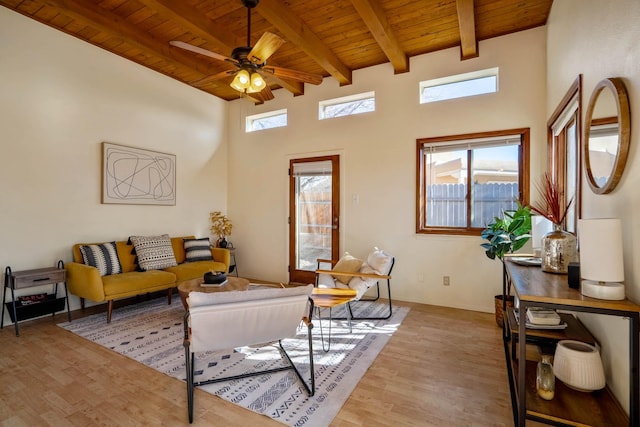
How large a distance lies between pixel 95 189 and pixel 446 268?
15.5ft

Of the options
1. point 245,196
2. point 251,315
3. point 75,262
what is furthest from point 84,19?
point 251,315

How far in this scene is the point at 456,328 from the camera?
3.29 metres

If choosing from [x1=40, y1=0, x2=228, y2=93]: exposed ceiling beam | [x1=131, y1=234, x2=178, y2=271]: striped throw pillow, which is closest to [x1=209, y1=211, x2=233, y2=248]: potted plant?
[x1=131, y1=234, x2=178, y2=271]: striped throw pillow

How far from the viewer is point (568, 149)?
2.77 metres

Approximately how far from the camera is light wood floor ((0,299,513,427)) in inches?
73.3

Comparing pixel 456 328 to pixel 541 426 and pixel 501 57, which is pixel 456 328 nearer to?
pixel 541 426

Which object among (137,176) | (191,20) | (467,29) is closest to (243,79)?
(191,20)

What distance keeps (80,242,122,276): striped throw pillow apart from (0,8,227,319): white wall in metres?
0.30

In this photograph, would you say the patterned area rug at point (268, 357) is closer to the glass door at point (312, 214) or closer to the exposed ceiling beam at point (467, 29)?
the glass door at point (312, 214)

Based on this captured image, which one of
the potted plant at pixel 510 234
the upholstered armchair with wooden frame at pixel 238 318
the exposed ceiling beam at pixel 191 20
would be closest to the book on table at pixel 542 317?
the potted plant at pixel 510 234

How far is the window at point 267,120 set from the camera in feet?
18.1

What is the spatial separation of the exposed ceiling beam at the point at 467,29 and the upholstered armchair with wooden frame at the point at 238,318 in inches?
120

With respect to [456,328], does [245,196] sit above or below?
above

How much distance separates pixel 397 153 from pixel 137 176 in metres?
3.76
